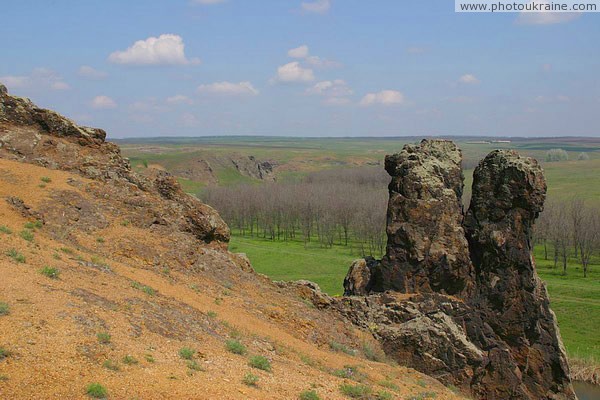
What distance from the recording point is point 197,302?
21453 millimetres

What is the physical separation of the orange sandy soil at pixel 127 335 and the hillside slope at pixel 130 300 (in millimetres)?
55

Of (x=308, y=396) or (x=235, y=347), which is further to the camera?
(x=235, y=347)

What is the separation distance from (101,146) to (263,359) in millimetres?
20382

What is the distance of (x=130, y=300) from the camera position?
59.6 feet

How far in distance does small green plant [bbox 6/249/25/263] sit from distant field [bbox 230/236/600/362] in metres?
48.2

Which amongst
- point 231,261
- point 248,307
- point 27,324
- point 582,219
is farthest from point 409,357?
point 582,219

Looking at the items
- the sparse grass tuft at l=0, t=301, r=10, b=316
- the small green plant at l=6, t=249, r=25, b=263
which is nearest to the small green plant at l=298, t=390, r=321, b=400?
the sparse grass tuft at l=0, t=301, r=10, b=316

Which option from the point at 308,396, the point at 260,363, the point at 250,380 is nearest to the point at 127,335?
the point at 250,380

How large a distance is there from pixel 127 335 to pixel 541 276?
7937 cm

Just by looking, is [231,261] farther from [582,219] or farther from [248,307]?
[582,219]

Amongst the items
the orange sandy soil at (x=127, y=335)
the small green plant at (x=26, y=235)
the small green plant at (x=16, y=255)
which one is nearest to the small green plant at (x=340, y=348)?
the orange sandy soil at (x=127, y=335)

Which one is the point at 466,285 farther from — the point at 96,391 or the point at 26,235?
the point at 96,391

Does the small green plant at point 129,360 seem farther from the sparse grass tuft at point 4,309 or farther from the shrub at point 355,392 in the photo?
the shrub at point 355,392

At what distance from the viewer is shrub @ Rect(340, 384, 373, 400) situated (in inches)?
628
